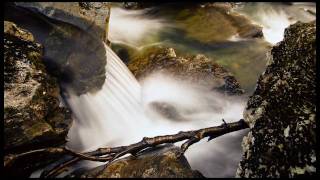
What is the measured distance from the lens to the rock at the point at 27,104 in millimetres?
4453

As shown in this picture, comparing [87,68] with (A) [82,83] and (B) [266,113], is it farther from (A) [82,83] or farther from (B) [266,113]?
(B) [266,113]

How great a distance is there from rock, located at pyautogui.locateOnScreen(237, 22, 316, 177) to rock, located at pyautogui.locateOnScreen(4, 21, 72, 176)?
2.34 meters

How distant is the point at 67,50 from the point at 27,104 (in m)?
1.69

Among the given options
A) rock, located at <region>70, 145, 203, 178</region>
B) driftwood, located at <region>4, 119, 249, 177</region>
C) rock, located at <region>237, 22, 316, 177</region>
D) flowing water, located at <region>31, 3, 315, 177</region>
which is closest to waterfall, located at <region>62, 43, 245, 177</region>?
flowing water, located at <region>31, 3, 315, 177</region>

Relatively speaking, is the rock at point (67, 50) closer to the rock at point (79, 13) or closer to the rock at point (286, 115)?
the rock at point (79, 13)

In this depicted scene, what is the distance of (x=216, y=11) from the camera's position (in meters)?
12.2

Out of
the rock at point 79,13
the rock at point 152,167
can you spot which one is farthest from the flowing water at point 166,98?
the rock at point 152,167

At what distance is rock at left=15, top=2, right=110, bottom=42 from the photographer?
22.0 ft

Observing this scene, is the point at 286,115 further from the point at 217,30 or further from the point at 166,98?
the point at 217,30

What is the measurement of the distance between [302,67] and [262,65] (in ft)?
17.9

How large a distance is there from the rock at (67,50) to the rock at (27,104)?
1.66 feet

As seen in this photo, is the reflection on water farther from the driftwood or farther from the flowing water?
the driftwood

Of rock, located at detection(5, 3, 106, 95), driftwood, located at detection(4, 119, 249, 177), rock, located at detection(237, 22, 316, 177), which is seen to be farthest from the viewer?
rock, located at detection(5, 3, 106, 95)

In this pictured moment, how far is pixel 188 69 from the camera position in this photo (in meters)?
8.52
